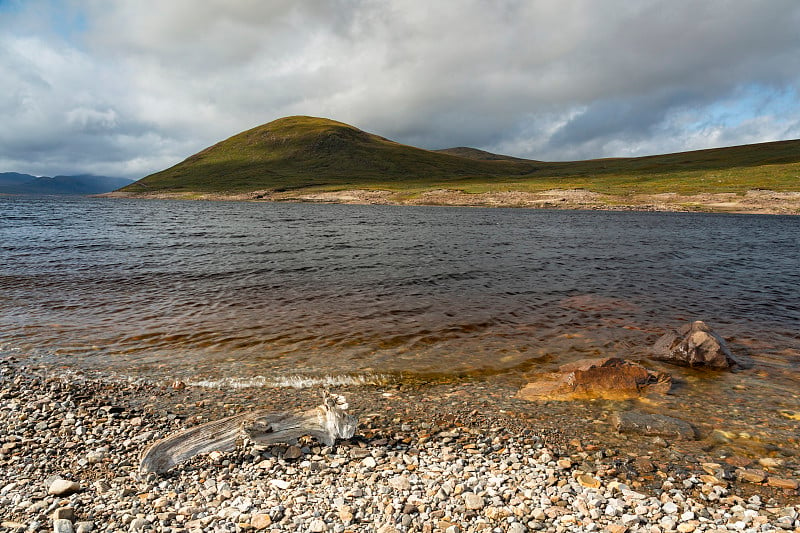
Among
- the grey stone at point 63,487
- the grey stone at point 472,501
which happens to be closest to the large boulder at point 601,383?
the grey stone at point 472,501

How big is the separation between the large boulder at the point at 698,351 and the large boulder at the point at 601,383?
5.88 feet

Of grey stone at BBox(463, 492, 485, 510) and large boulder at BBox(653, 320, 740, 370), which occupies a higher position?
grey stone at BBox(463, 492, 485, 510)

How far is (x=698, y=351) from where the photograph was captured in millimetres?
12203

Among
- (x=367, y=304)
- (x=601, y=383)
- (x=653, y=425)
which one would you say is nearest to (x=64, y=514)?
(x=653, y=425)

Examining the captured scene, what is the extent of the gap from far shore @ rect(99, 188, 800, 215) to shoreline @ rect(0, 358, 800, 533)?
110m

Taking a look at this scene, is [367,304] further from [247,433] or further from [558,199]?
[558,199]

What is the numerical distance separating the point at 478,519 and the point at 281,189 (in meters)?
179

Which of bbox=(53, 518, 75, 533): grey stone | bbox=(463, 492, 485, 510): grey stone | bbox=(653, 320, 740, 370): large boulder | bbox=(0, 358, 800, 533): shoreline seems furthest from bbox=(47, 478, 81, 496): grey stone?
bbox=(653, 320, 740, 370): large boulder

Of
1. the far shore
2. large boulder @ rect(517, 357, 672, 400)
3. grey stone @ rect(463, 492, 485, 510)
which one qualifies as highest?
the far shore

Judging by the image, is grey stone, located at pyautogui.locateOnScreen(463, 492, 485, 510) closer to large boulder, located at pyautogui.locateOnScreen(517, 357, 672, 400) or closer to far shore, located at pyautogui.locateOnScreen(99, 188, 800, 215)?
large boulder, located at pyautogui.locateOnScreen(517, 357, 672, 400)

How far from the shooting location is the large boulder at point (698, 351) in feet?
39.8

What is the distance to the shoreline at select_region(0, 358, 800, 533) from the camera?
5.81 metres

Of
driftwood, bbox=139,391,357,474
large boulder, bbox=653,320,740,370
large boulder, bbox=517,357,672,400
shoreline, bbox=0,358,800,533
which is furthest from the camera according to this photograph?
large boulder, bbox=653,320,740,370

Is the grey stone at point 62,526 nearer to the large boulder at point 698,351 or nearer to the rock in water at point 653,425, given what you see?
the rock in water at point 653,425
